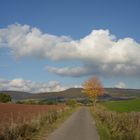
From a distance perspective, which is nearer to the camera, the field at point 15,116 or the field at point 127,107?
the field at point 15,116

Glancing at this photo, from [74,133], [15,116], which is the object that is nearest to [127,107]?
[15,116]

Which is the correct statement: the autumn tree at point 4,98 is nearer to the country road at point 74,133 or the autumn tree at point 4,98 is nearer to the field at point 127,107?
the field at point 127,107

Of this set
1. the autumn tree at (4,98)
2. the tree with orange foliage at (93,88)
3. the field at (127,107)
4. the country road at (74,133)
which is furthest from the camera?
the autumn tree at (4,98)

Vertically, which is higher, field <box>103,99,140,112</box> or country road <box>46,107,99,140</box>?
field <box>103,99,140,112</box>

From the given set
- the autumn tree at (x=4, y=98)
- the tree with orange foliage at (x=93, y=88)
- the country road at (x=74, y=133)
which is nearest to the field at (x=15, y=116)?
the country road at (x=74, y=133)

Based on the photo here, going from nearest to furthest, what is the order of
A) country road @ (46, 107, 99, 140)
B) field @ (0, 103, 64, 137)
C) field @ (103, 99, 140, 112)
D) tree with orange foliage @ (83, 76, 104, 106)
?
country road @ (46, 107, 99, 140) < field @ (0, 103, 64, 137) < field @ (103, 99, 140, 112) < tree with orange foliage @ (83, 76, 104, 106)

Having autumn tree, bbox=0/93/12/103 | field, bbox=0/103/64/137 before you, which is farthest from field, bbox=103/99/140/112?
autumn tree, bbox=0/93/12/103

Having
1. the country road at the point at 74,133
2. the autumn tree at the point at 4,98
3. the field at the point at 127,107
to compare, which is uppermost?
the autumn tree at the point at 4,98

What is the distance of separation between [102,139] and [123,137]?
208 cm

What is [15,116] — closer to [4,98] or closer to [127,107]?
[127,107]

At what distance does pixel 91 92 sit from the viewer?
3917 inches

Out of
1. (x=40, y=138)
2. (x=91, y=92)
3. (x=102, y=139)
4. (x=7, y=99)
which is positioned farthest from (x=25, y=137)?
(x=7, y=99)

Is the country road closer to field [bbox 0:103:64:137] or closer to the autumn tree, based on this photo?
field [bbox 0:103:64:137]

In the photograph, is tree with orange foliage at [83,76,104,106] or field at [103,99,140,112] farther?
tree with orange foliage at [83,76,104,106]
